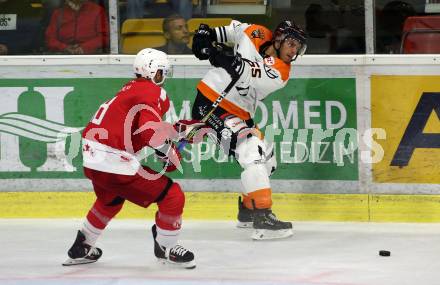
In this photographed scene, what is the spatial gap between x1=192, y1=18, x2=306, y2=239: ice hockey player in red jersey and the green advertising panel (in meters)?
0.32

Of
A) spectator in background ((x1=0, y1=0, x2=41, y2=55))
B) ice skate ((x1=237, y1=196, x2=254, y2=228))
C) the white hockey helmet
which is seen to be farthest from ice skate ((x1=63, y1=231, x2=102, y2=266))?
spectator in background ((x1=0, y1=0, x2=41, y2=55))

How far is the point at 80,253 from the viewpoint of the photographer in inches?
233

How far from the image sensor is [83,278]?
18.3 feet

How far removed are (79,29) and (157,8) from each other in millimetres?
539

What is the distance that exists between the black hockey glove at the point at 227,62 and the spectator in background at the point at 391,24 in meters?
0.97

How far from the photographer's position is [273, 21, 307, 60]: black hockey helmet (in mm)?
6570

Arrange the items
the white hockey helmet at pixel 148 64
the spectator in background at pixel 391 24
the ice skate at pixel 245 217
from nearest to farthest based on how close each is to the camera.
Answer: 1. the white hockey helmet at pixel 148 64
2. the ice skate at pixel 245 217
3. the spectator in background at pixel 391 24

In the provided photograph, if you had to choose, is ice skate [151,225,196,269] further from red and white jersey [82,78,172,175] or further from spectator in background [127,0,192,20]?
spectator in background [127,0,192,20]

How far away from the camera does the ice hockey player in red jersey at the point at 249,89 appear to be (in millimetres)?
6586

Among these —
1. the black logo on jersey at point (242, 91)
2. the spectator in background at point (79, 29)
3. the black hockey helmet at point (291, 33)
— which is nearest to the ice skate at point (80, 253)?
the black logo on jersey at point (242, 91)

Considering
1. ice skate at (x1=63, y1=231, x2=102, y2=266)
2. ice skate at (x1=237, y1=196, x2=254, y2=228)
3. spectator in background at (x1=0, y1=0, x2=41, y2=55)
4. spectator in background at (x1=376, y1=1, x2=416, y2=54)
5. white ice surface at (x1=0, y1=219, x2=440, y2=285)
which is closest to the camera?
white ice surface at (x1=0, y1=219, x2=440, y2=285)

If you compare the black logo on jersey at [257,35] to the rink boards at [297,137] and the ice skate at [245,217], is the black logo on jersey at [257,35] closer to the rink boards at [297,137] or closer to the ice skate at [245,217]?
the rink boards at [297,137]

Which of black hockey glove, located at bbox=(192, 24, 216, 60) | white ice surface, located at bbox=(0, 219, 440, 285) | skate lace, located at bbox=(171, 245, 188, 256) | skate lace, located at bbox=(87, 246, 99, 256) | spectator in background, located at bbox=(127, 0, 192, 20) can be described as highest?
spectator in background, located at bbox=(127, 0, 192, 20)

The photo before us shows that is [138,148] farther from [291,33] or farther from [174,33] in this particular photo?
[174,33]
